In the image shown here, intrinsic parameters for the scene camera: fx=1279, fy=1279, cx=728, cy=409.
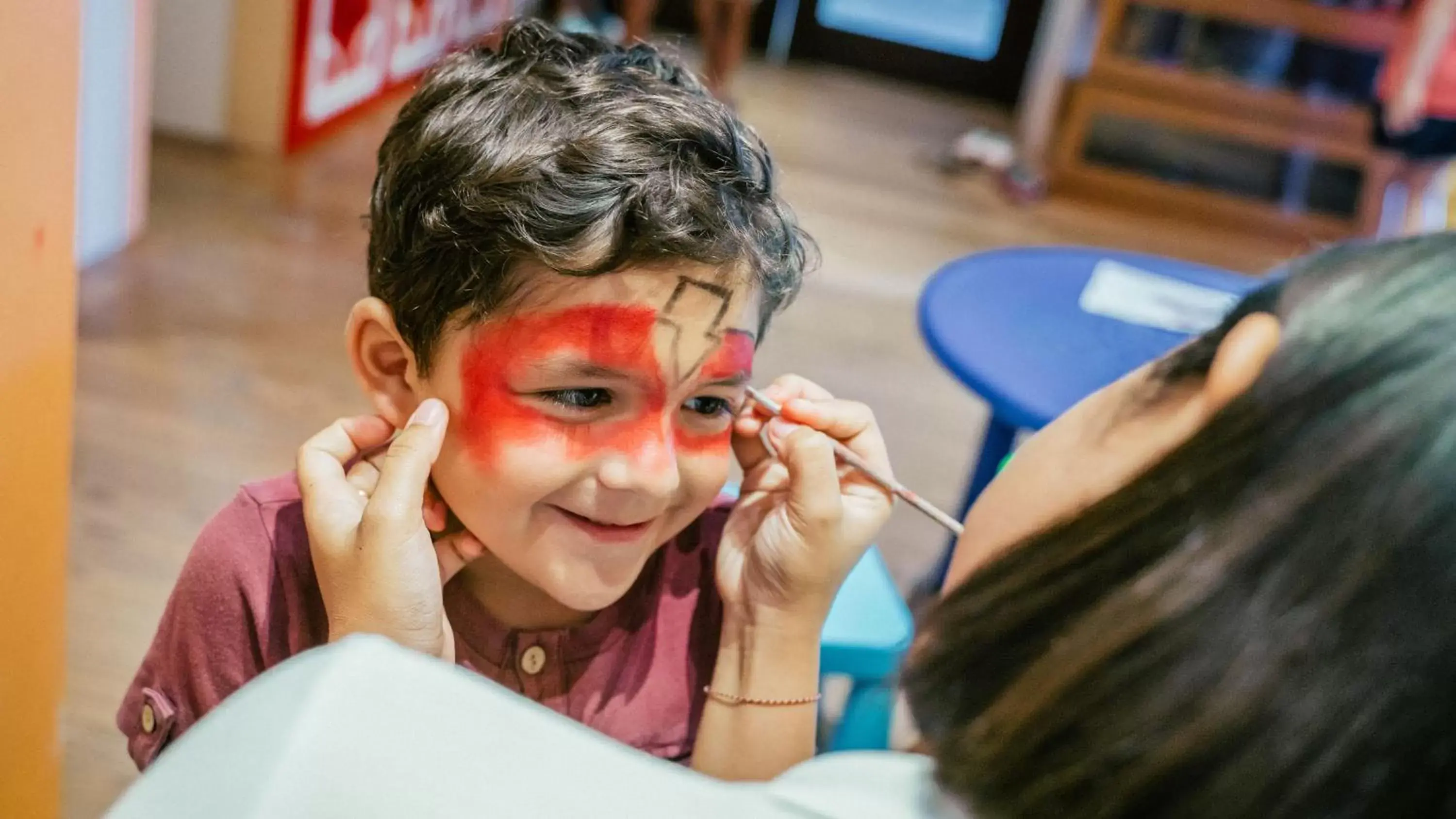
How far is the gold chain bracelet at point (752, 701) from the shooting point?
95 centimetres

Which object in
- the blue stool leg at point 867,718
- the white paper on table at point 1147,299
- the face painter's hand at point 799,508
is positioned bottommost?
the blue stool leg at point 867,718

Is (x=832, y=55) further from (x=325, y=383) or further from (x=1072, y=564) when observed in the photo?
(x=1072, y=564)

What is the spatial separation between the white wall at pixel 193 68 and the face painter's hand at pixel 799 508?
2.73m

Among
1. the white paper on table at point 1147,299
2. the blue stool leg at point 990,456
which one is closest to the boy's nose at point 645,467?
the blue stool leg at point 990,456

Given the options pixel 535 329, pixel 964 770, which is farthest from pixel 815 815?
pixel 535 329

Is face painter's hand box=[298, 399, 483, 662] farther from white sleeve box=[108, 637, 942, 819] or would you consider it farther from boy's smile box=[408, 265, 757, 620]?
white sleeve box=[108, 637, 942, 819]

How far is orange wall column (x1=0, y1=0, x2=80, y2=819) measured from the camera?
848mm

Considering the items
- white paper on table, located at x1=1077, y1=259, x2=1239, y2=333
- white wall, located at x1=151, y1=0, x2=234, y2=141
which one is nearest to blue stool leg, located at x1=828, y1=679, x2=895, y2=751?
white paper on table, located at x1=1077, y1=259, x2=1239, y2=333

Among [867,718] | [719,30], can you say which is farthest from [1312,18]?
[867,718]

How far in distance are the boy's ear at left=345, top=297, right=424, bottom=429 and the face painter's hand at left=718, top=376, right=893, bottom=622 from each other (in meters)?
0.25

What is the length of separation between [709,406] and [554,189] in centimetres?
21

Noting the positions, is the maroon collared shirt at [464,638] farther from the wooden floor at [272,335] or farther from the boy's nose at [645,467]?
the wooden floor at [272,335]

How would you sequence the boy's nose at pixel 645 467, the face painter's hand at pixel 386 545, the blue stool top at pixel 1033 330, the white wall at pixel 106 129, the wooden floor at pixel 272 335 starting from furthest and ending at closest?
the white wall at pixel 106 129
the wooden floor at pixel 272 335
the blue stool top at pixel 1033 330
the boy's nose at pixel 645 467
the face painter's hand at pixel 386 545

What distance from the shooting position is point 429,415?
0.82 m
